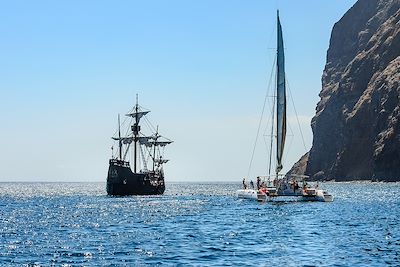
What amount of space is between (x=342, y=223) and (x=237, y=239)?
14.5m

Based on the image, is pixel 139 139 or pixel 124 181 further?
pixel 139 139

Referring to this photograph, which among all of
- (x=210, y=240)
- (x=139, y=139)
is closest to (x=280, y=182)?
(x=210, y=240)

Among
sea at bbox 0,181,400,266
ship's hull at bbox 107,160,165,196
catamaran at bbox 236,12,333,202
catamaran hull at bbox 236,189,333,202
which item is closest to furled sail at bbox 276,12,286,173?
catamaran at bbox 236,12,333,202

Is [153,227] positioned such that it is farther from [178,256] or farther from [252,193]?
[252,193]

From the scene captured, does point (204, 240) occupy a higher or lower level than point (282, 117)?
lower

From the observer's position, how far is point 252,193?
8762 cm

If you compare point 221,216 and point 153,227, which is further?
point 221,216

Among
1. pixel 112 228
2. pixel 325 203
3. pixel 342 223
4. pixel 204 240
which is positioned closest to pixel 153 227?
pixel 112 228

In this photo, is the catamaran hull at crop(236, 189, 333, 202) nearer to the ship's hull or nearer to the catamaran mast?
the catamaran mast

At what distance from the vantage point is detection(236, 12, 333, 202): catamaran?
80.8m

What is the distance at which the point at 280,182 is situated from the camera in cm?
8225

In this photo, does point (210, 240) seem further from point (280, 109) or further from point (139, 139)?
point (139, 139)

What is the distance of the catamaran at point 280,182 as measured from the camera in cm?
8081

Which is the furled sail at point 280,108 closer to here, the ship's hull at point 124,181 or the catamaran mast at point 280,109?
the catamaran mast at point 280,109
